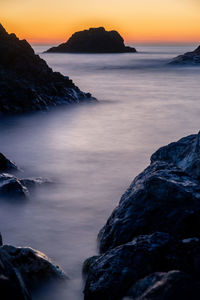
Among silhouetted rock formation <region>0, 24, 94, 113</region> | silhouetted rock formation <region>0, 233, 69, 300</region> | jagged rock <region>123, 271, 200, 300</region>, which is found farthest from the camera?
silhouetted rock formation <region>0, 24, 94, 113</region>

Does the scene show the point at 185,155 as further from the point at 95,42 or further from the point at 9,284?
the point at 95,42

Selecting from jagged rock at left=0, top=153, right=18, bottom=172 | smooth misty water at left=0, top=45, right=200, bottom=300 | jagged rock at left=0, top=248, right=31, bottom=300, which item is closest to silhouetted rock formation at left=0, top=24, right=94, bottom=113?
smooth misty water at left=0, top=45, right=200, bottom=300

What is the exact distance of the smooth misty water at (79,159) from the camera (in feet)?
17.0

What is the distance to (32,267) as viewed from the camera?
12.9 feet

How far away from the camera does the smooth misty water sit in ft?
17.0

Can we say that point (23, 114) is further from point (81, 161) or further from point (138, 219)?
point (138, 219)

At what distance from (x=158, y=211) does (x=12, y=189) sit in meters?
2.79

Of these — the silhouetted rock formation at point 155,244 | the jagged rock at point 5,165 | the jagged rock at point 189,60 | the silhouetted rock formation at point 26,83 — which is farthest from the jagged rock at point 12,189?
the jagged rock at point 189,60

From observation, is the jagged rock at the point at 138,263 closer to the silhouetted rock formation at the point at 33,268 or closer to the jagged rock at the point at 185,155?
the silhouetted rock formation at the point at 33,268

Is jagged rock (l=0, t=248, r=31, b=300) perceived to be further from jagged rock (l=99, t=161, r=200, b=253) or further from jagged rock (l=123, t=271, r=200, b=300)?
jagged rock (l=99, t=161, r=200, b=253)

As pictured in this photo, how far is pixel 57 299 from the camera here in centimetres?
384

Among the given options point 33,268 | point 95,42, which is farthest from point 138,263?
point 95,42

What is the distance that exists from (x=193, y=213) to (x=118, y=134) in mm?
8517

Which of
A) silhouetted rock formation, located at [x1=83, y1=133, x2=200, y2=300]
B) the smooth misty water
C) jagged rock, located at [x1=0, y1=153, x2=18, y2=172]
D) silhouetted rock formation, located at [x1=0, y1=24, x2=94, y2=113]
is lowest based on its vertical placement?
the smooth misty water
